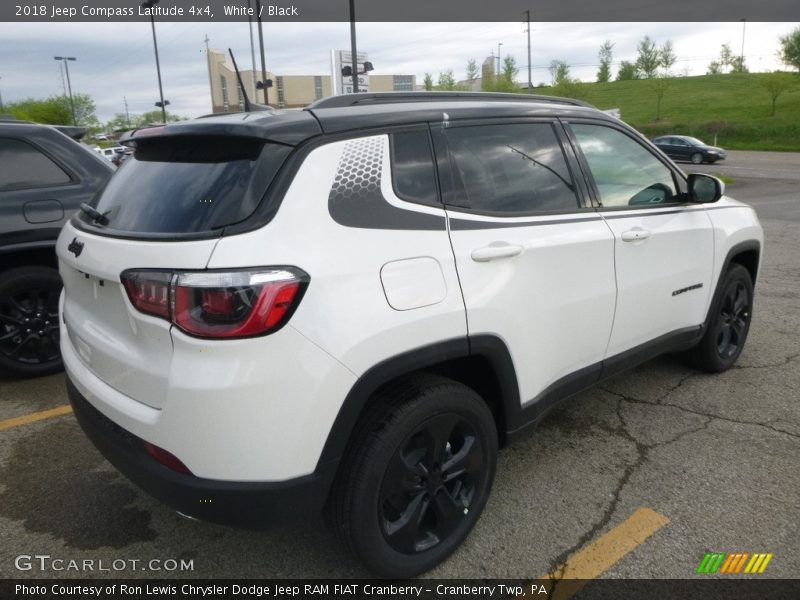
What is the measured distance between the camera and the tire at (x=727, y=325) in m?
3.95

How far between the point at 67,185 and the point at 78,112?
283 feet

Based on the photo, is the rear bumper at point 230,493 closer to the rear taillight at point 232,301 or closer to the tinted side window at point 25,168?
the rear taillight at point 232,301

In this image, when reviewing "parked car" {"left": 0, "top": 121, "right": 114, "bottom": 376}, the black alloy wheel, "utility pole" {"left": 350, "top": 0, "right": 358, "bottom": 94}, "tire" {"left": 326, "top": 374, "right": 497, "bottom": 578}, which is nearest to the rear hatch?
"tire" {"left": 326, "top": 374, "right": 497, "bottom": 578}

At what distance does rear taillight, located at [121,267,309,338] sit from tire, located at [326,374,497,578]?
1.82 feet

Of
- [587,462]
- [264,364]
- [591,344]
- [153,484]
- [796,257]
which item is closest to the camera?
[264,364]

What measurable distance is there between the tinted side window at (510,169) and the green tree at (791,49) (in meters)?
79.2

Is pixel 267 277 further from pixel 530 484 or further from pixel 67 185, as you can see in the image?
pixel 67 185

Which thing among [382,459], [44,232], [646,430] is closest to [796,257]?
[646,430]

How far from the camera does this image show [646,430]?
347 cm

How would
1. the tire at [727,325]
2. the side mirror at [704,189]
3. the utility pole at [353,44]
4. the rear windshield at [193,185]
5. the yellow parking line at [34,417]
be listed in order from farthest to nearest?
the utility pole at [353,44], the tire at [727,325], the yellow parking line at [34,417], the side mirror at [704,189], the rear windshield at [193,185]

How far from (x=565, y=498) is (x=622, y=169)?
1733mm

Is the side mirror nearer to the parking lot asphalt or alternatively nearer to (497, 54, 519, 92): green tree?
the parking lot asphalt

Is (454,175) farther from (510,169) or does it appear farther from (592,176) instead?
(592,176)

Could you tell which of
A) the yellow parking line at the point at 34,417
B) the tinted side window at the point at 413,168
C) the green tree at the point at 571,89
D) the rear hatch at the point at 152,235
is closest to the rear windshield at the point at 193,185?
the rear hatch at the point at 152,235
